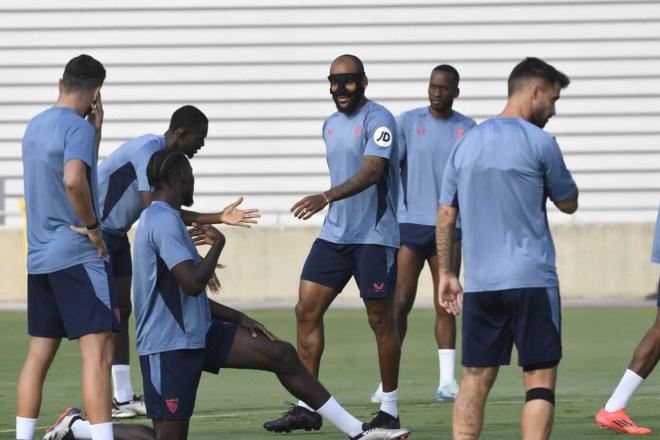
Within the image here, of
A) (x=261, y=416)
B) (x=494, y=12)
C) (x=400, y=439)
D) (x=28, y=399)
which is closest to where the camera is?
(x=28, y=399)

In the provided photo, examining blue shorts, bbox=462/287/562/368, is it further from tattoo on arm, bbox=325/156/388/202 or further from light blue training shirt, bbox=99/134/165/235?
light blue training shirt, bbox=99/134/165/235

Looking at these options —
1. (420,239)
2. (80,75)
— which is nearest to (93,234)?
(80,75)

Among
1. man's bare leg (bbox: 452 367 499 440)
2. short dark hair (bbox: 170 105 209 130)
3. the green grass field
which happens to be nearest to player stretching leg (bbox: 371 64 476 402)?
the green grass field

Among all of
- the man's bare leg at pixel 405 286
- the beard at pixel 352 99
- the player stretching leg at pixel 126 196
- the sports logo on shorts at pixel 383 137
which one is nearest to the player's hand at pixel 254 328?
the player stretching leg at pixel 126 196

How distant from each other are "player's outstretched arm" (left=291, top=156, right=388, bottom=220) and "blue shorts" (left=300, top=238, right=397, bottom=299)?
449mm

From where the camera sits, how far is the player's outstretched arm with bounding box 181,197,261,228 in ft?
28.0

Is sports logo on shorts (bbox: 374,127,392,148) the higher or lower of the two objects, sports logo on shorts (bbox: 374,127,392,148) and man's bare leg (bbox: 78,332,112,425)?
the higher

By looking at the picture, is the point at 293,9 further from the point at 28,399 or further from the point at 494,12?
the point at 28,399

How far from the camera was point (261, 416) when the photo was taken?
35.3 ft

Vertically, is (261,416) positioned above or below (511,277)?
below

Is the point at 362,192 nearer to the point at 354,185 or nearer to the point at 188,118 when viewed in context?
the point at 354,185

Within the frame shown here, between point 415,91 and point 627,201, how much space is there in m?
3.39

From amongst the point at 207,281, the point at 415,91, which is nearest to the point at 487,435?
the point at 207,281

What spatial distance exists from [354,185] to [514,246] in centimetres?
234
